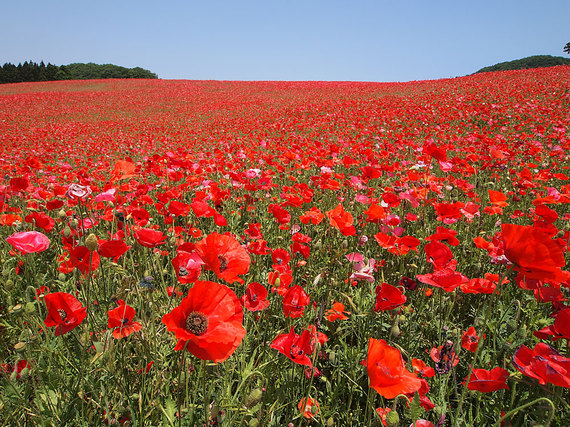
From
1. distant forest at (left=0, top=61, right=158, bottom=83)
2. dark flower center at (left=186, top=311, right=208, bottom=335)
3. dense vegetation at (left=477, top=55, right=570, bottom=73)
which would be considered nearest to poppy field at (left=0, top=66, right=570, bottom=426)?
dark flower center at (left=186, top=311, right=208, bottom=335)

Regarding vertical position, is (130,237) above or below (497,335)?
above

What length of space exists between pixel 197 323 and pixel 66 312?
0.61 metres

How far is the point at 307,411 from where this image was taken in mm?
1303

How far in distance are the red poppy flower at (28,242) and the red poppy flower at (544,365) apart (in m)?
1.66

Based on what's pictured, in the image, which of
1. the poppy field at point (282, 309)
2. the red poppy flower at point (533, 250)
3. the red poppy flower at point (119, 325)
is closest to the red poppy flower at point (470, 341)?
the poppy field at point (282, 309)

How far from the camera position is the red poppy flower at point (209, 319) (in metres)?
0.81

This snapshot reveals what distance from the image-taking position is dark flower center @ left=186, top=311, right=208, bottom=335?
91cm

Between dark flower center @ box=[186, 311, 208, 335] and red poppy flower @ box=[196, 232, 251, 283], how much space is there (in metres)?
0.14

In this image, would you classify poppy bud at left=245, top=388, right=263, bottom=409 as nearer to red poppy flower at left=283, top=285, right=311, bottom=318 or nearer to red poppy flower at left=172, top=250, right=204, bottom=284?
red poppy flower at left=283, top=285, right=311, bottom=318

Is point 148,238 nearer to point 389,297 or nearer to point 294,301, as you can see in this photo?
point 294,301

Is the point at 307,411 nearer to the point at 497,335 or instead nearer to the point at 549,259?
the point at 549,259

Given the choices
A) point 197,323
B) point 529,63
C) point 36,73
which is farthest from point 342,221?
point 529,63

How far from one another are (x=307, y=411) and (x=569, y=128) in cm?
1004

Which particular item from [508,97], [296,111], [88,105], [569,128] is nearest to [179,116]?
[296,111]
